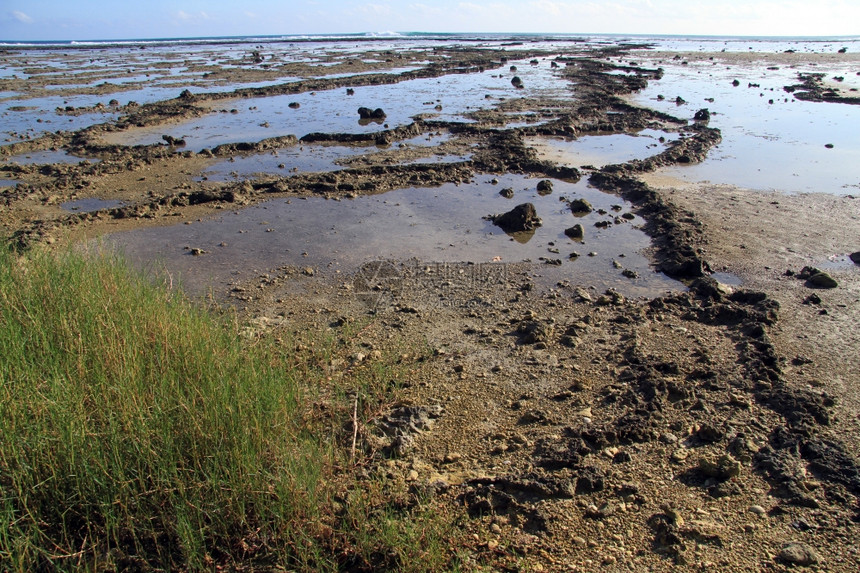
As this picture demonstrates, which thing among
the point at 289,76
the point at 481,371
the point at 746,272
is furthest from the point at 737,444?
the point at 289,76

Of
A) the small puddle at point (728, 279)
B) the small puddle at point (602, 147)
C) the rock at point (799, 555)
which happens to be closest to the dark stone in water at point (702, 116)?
the small puddle at point (602, 147)

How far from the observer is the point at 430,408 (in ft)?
14.8

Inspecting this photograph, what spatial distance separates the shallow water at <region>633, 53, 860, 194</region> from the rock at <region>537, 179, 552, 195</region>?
3.29 meters

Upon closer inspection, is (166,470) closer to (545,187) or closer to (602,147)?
(545,187)

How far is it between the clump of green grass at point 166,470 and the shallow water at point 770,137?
1133 centimetres

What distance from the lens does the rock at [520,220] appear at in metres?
9.08

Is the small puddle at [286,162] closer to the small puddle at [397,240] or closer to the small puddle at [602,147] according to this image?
the small puddle at [397,240]

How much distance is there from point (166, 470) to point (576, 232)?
723cm

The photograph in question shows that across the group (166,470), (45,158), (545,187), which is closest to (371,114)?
(45,158)

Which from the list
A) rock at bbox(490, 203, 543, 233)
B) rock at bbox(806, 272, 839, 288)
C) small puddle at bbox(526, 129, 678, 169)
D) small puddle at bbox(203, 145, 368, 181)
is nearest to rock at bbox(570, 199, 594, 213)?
rock at bbox(490, 203, 543, 233)

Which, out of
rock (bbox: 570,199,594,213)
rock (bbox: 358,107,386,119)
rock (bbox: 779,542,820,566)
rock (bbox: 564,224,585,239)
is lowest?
rock (bbox: 779,542,820,566)

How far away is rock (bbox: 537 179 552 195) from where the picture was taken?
443 inches

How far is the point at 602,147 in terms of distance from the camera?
15.2m

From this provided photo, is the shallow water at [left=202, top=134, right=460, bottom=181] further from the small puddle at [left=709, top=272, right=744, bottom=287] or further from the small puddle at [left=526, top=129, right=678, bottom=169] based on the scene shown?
the small puddle at [left=709, top=272, right=744, bottom=287]
